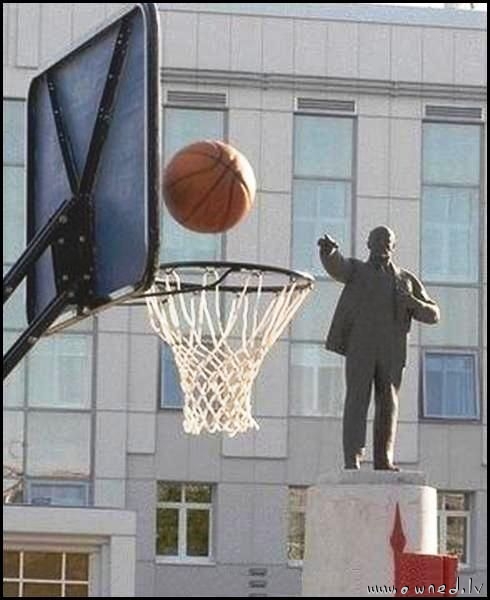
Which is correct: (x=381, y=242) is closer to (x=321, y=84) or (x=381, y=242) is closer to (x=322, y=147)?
(x=322, y=147)

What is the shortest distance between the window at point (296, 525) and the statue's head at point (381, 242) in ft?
47.8

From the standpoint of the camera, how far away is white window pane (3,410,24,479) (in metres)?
30.2

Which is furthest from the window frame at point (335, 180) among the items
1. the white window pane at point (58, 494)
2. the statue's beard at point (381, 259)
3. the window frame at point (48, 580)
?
the statue's beard at point (381, 259)

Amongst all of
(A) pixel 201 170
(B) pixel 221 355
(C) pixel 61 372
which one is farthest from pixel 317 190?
(A) pixel 201 170

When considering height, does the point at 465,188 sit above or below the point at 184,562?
above

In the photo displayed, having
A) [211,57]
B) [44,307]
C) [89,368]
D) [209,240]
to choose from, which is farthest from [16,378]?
[44,307]

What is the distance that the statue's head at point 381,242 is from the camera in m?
16.6

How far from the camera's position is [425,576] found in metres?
14.9

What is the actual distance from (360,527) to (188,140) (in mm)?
16108

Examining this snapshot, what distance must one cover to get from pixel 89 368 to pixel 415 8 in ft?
24.2

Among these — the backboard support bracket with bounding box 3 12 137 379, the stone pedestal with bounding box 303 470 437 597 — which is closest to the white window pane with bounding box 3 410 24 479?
the stone pedestal with bounding box 303 470 437 597

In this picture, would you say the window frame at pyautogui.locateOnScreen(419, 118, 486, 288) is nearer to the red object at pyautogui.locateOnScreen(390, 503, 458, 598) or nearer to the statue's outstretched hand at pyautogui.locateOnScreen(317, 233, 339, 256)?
the statue's outstretched hand at pyautogui.locateOnScreen(317, 233, 339, 256)

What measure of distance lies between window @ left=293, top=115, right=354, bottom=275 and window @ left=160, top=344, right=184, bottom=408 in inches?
94.1

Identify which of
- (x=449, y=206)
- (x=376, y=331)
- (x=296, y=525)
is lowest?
(x=296, y=525)
